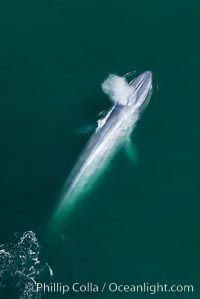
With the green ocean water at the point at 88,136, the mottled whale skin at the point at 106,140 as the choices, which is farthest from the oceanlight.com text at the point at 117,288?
the mottled whale skin at the point at 106,140

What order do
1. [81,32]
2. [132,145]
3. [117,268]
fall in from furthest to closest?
[81,32] < [132,145] < [117,268]

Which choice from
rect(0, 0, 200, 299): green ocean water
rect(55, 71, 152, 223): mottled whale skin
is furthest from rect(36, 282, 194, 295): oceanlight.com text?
rect(55, 71, 152, 223): mottled whale skin

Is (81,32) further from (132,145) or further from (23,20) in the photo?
(132,145)

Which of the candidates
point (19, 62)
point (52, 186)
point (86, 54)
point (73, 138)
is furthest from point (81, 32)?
point (52, 186)

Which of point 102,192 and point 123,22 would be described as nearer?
point 102,192

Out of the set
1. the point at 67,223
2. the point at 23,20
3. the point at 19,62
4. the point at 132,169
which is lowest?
the point at 67,223

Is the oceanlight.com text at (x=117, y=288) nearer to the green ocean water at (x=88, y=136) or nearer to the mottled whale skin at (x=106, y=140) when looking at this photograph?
the green ocean water at (x=88, y=136)

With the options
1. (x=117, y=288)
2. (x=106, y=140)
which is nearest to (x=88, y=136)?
(x=106, y=140)

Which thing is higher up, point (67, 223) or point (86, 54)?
point (86, 54)
